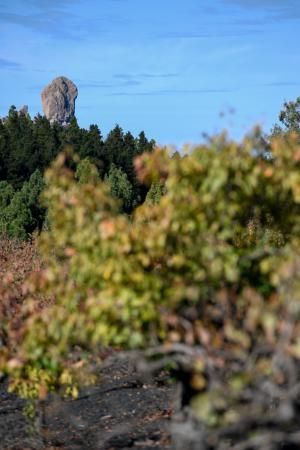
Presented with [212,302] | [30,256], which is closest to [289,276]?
[212,302]

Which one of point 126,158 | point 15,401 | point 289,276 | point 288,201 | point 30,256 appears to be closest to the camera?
point 289,276

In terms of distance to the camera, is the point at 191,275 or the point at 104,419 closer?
the point at 191,275

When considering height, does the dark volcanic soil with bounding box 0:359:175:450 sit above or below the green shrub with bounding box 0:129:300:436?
below

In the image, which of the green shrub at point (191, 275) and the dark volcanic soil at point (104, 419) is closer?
the green shrub at point (191, 275)

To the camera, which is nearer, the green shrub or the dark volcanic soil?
the green shrub

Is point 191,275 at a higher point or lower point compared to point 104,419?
higher

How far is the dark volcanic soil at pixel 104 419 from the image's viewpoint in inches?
549

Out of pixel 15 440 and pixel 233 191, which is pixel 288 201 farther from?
pixel 15 440

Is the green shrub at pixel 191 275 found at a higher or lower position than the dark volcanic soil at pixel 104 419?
higher

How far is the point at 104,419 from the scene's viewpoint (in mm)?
15844

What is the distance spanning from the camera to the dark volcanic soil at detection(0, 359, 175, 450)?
13.9 metres

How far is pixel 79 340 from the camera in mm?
8859

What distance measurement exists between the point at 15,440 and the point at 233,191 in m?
7.92

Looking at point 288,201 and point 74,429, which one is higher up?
point 288,201
